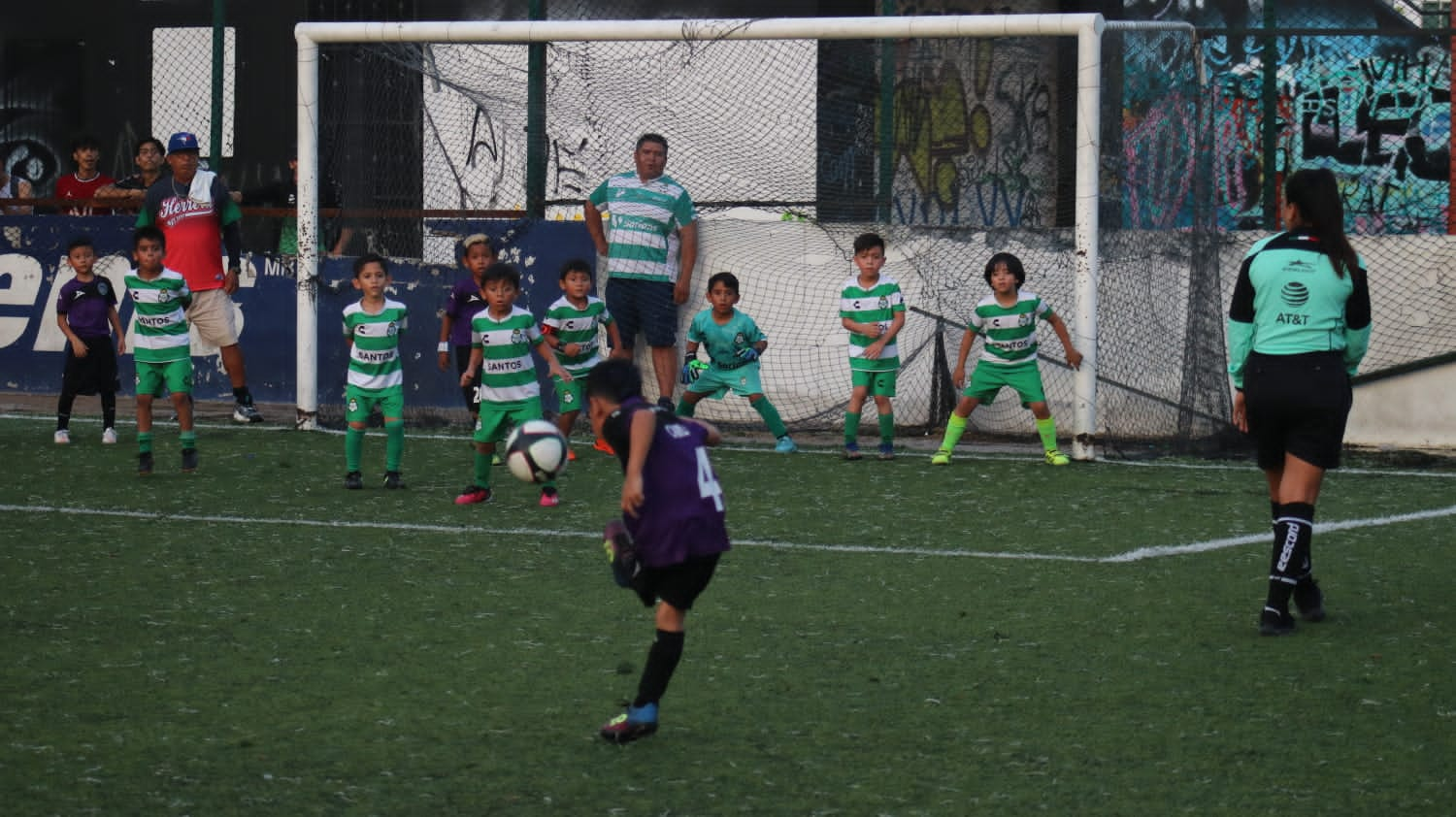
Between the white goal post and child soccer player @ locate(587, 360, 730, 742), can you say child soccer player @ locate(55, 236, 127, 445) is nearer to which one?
the white goal post

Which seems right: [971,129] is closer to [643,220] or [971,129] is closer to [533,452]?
[643,220]

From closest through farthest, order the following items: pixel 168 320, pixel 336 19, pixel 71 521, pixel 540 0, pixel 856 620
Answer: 1. pixel 856 620
2. pixel 71 521
3. pixel 168 320
4. pixel 540 0
5. pixel 336 19

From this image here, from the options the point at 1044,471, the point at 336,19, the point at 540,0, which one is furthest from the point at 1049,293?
the point at 336,19

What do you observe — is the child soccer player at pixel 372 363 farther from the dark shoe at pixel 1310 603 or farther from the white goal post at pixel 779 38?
the dark shoe at pixel 1310 603

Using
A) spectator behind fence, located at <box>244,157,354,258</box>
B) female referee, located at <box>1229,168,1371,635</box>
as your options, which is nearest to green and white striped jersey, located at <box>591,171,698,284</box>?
spectator behind fence, located at <box>244,157,354,258</box>

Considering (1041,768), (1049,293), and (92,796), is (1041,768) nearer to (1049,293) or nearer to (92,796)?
(92,796)

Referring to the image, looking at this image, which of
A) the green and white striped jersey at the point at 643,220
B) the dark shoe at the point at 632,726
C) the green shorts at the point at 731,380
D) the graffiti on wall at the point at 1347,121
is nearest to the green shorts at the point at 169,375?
the green and white striped jersey at the point at 643,220

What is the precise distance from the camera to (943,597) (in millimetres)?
7852

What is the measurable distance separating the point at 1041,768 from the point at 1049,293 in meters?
8.79

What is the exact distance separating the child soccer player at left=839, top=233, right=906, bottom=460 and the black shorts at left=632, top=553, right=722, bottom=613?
23.2 feet

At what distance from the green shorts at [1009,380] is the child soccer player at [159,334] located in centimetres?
485

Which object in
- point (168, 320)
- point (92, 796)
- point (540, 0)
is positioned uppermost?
point (540, 0)

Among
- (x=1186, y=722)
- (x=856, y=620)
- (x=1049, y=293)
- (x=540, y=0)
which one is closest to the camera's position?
(x=1186, y=722)

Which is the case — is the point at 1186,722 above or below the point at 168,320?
below
